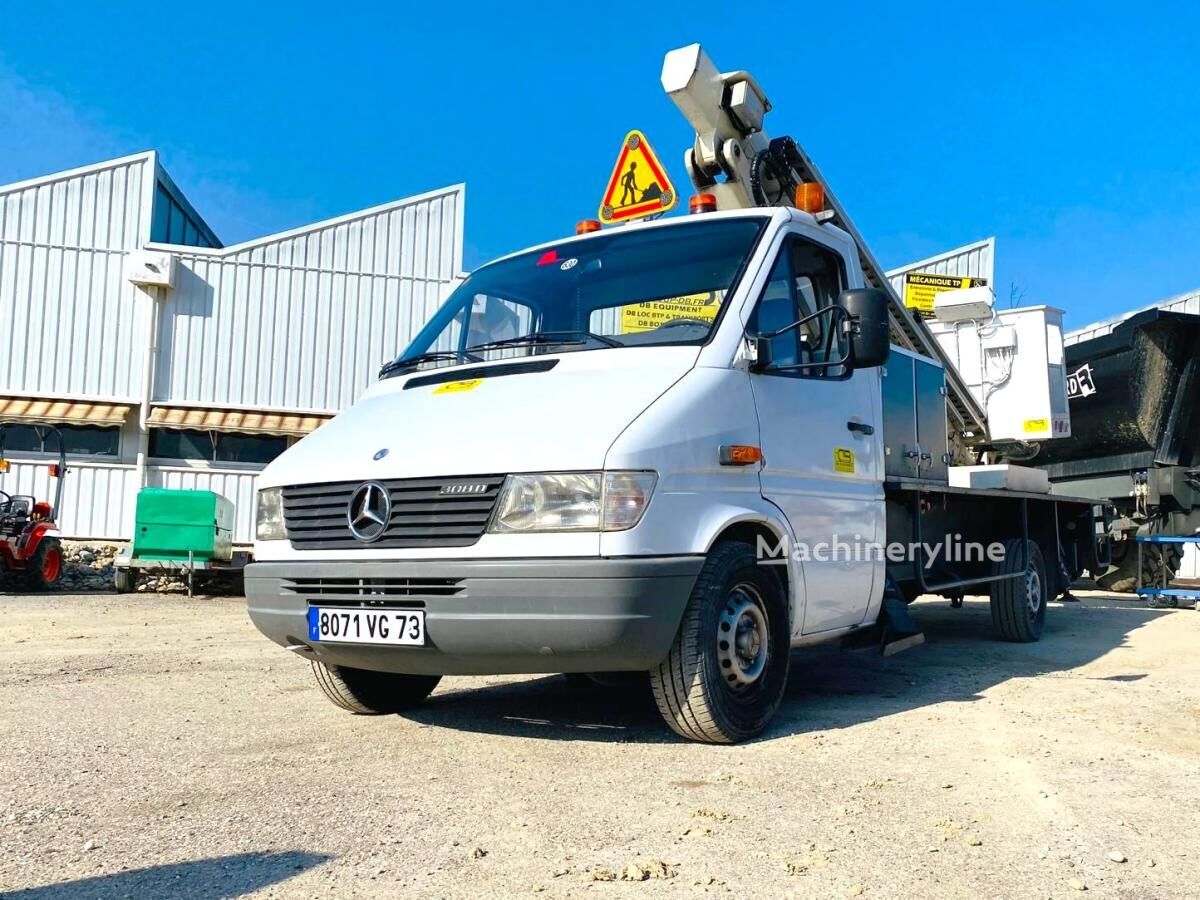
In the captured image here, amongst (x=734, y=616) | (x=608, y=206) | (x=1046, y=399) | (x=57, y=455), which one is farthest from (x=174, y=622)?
(x=57, y=455)

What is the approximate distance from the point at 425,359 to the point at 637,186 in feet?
11.9

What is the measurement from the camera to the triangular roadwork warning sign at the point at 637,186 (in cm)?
805

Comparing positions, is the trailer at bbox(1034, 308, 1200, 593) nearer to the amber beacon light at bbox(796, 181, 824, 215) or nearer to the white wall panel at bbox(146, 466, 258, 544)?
the amber beacon light at bbox(796, 181, 824, 215)

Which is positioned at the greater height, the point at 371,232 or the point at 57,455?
the point at 371,232

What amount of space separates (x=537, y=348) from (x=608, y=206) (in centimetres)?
405

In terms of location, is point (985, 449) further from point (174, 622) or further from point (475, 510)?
point (174, 622)

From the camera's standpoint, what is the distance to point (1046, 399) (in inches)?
324

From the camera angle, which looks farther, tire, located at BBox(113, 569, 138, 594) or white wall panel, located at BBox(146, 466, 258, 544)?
white wall panel, located at BBox(146, 466, 258, 544)

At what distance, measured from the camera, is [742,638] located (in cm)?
420

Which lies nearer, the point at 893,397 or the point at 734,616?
the point at 734,616

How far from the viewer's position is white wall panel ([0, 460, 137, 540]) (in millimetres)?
17122

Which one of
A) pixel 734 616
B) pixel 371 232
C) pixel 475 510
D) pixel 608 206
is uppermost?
pixel 371 232

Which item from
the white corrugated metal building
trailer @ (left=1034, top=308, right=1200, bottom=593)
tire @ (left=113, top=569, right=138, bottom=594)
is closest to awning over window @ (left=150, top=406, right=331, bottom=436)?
Result: the white corrugated metal building

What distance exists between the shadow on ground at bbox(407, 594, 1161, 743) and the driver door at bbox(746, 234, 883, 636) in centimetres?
46
